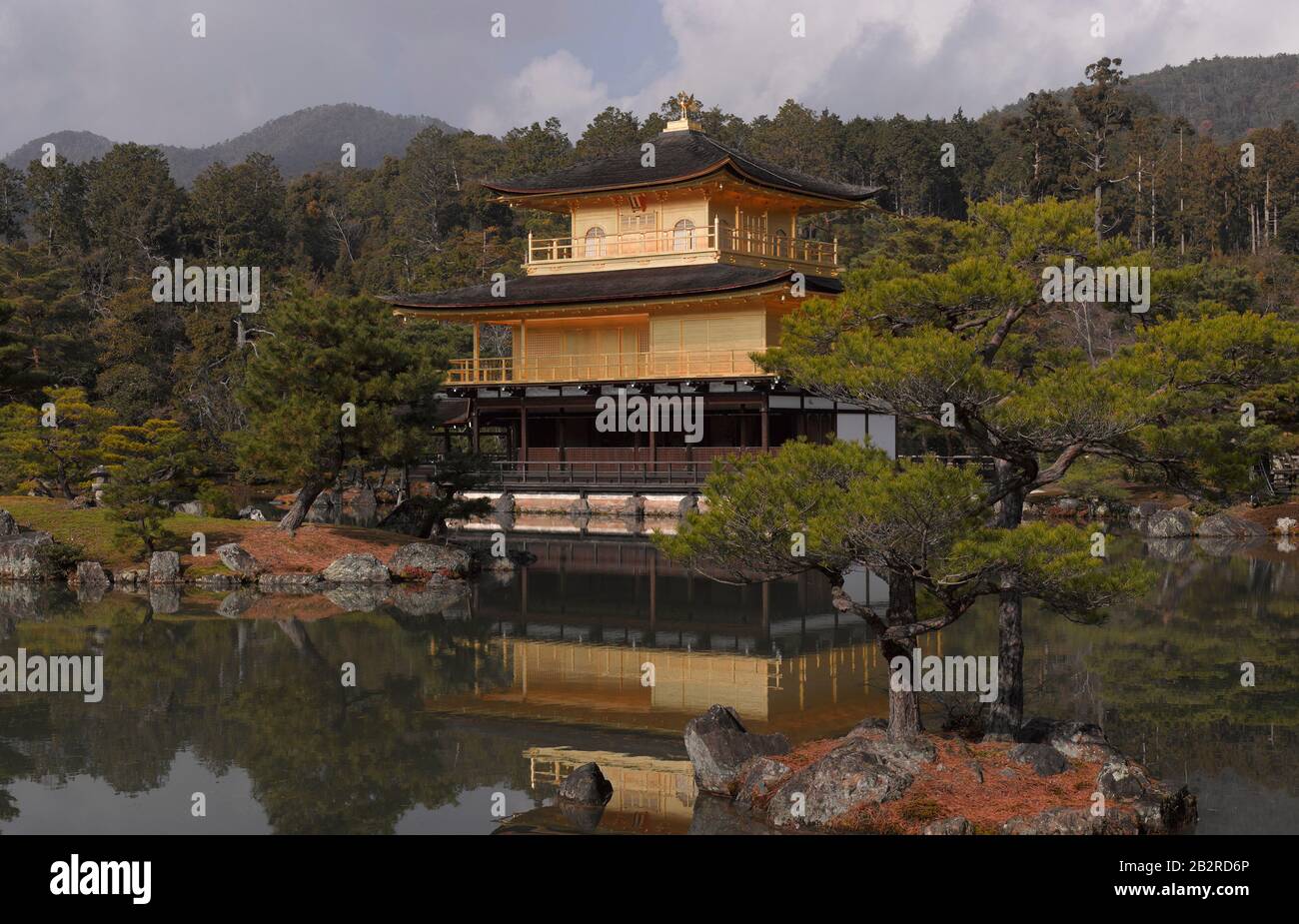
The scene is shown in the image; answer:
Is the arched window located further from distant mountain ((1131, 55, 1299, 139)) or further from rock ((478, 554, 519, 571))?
distant mountain ((1131, 55, 1299, 139))

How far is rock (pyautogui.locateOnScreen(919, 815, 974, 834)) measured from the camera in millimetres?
10336

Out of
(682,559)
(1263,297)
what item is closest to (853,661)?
(682,559)

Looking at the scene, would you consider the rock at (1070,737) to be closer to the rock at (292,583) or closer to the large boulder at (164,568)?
the rock at (292,583)

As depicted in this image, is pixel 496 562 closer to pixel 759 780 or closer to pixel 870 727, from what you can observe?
pixel 870 727

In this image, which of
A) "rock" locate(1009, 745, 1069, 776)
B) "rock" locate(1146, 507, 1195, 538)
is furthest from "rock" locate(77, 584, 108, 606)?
"rock" locate(1146, 507, 1195, 538)

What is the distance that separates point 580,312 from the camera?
4178 centimetres

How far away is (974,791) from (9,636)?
14.4 metres

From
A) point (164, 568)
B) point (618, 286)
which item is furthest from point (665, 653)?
point (618, 286)

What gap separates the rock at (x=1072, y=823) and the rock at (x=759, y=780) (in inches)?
78.1

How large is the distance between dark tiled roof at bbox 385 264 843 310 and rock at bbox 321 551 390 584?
1532 cm

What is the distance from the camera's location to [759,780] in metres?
11.5

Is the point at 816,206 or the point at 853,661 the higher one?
the point at 816,206

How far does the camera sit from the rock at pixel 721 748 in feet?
39.2
